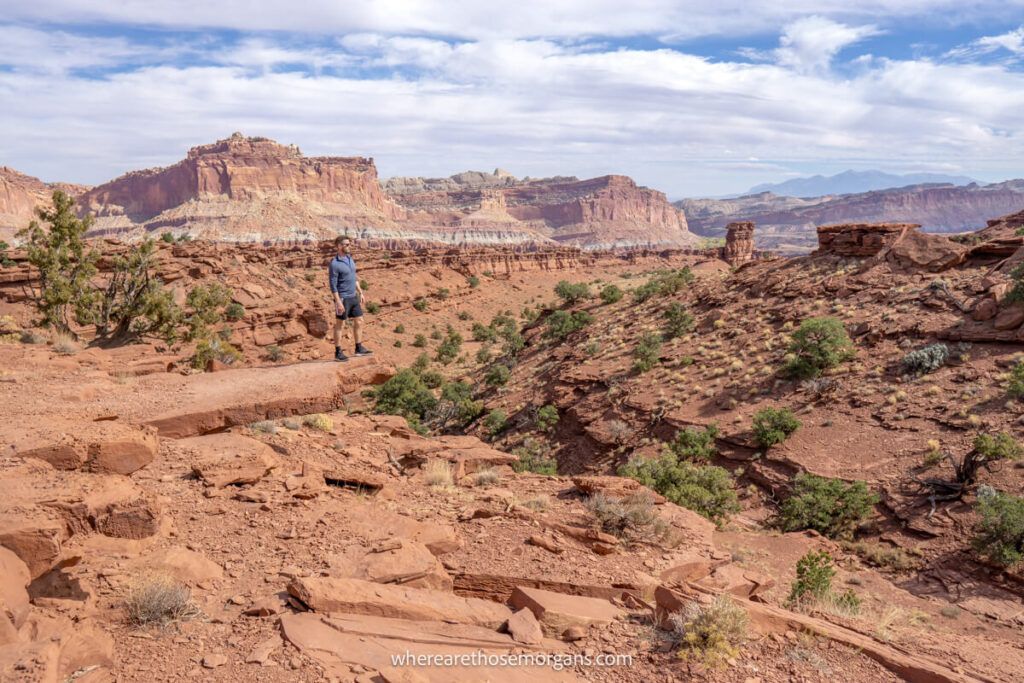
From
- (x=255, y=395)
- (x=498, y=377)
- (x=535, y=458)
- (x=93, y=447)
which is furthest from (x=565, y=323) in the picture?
(x=93, y=447)

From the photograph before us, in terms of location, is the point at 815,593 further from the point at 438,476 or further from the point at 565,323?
the point at 565,323

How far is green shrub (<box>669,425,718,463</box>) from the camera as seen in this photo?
18297 mm

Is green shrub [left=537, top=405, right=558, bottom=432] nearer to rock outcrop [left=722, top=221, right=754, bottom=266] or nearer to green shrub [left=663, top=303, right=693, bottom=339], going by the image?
green shrub [left=663, top=303, right=693, bottom=339]

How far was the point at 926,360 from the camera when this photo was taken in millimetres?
18438

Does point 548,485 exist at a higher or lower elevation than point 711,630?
lower

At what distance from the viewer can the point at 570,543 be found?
6.99m

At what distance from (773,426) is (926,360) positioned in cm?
505

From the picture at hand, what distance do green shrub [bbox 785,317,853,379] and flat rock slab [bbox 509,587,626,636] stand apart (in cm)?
1715

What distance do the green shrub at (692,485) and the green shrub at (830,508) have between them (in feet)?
4.19

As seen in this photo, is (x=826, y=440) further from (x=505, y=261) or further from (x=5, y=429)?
(x=505, y=261)

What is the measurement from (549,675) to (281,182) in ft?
482

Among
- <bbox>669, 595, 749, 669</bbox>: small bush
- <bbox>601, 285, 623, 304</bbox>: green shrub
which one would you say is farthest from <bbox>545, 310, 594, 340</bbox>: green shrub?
<bbox>669, 595, 749, 669</bbox>: small bush

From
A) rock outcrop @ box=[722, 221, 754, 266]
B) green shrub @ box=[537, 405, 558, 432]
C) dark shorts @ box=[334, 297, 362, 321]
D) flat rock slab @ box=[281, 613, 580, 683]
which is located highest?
rock outcrop @ box=[722, 221, 754, 266]

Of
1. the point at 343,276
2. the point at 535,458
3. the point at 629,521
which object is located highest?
the point at 343,276
